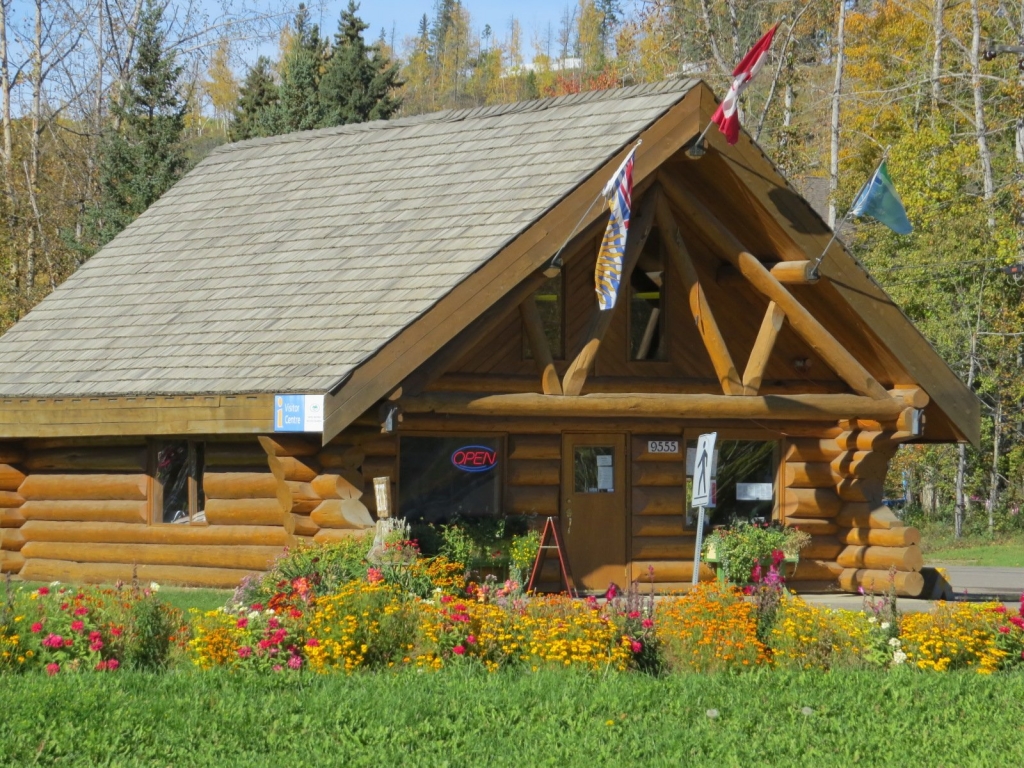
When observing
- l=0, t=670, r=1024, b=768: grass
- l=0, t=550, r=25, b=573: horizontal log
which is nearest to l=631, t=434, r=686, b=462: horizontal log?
l=0, t=670, r=1024, b=768: grass

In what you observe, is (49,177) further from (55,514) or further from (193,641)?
(193,641)

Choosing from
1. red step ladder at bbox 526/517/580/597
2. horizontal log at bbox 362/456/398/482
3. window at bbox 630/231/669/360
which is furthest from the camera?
window at bbox 630/231/669/360

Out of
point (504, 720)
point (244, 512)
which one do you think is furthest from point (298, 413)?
→ point (504, 720)

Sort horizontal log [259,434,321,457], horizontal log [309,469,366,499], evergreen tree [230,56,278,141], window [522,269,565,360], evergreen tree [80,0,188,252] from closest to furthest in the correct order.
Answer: horizontal log [309,469,366,499], horizontal log [259,434,321,457], window [522,269,565,360], evergreen tree [80,0,188,252], evergreen tree [230,56,278,141]

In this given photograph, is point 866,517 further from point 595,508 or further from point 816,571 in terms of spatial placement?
point 595,508

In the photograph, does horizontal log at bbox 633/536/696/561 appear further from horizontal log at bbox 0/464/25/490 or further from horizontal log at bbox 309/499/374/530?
horizontal log at bbox 0/464/25/490

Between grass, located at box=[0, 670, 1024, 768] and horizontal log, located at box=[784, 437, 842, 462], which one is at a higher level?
horizontal log, located at box=[784, 437, 842, 462]

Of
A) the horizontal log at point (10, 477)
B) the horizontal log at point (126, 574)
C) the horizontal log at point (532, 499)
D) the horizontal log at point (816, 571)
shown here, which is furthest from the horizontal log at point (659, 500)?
the horizontal log at point (10, 477)

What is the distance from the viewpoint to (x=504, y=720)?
9.89m

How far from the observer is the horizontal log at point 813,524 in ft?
65.3

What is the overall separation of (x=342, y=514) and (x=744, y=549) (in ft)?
17.2

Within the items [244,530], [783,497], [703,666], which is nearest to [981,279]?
[783,497]

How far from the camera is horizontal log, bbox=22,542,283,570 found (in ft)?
58.9

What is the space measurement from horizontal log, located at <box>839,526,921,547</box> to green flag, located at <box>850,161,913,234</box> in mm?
4067
